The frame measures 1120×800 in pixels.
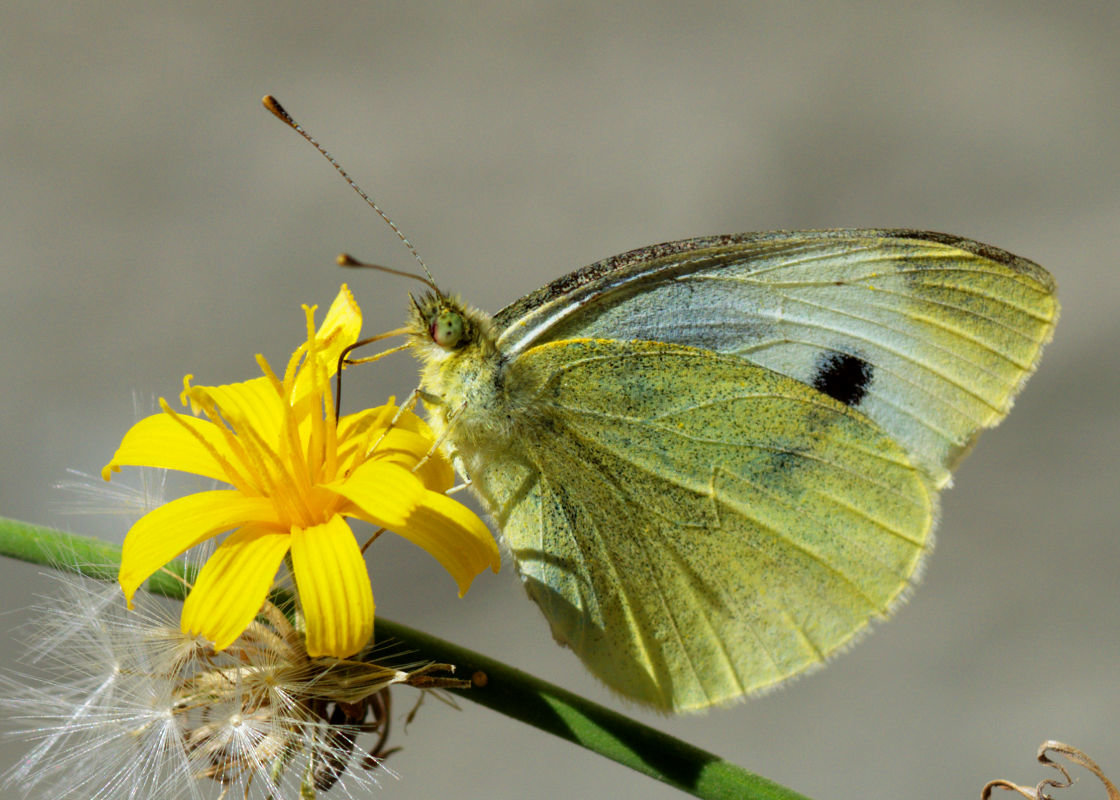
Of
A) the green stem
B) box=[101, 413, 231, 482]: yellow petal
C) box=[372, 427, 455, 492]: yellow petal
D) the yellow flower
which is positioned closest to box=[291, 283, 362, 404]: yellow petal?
→ the yellow flower

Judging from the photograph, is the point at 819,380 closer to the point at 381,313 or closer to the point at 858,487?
the point at 858,487

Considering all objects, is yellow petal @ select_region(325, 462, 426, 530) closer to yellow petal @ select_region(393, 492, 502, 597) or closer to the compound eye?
yellow petal @ select_region(393, 492, 502, 597)

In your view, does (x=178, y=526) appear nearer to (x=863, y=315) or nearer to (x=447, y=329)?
(x=447, y=329)

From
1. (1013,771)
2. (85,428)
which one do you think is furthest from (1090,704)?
(85,428)

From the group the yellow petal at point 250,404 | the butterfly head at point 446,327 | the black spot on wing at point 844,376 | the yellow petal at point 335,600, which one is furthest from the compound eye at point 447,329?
the black spot on wing at point 844,376

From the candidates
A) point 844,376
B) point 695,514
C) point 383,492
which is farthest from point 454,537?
point 844,376
